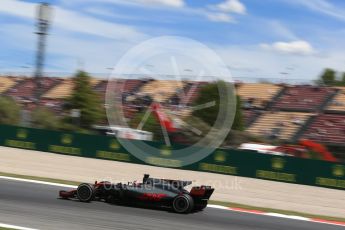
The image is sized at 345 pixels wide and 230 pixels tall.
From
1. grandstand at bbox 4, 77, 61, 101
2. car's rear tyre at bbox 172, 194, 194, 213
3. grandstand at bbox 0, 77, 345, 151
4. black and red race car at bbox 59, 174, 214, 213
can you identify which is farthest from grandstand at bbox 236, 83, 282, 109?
car's rear tyre at bbox 172, 194, 194, 213

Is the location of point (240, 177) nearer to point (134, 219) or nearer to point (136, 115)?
point (136, 115)

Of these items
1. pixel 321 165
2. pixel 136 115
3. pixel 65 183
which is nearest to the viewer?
pixel 65 183

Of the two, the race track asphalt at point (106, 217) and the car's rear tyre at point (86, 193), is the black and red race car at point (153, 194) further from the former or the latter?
the race track asphalt at point (106, 217)

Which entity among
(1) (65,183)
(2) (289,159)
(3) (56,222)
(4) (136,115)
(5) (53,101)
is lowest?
(3) (56,222)

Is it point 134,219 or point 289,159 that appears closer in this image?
point 134,219

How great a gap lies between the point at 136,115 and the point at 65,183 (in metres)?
9.88

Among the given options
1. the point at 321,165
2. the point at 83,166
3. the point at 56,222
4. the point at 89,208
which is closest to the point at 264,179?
the point at 321,165

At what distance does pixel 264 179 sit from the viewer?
19.4 meters

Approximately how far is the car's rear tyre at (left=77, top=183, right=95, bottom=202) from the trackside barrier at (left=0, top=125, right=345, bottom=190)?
962 cm

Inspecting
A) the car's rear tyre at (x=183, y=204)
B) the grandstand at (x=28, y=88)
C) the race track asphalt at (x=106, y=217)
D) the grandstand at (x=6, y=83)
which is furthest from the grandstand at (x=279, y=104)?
the car's rear tyre at (x=183, y=204)

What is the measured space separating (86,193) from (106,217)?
5.17ft

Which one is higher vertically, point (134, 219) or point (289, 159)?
point (289, 159)

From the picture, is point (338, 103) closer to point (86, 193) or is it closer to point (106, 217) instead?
point (86, 193)

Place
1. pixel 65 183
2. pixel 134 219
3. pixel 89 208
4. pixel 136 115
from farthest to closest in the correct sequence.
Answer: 1. pixel 136 115
2. pixel 65 183
3. pixel 89 208
4. pixel 134 219
